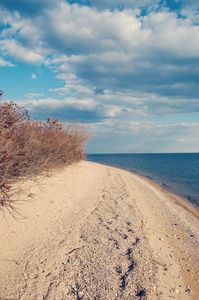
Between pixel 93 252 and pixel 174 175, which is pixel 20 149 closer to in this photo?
pixel 93 252

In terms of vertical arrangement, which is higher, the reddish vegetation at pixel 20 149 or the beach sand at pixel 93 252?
the reddish vegetation at pixel 20 149

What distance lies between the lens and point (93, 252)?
564 cm

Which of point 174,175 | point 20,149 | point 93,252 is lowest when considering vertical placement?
point 174,175

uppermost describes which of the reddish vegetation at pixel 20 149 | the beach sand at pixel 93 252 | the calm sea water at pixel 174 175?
the reddish vegetation at pixel 20 149

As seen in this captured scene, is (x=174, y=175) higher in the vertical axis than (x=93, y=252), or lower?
lower

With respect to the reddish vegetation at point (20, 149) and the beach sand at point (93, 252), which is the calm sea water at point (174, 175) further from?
the reddish vegetation at point (20, 149)

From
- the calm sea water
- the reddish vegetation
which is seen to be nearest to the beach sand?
the reddish vegetation

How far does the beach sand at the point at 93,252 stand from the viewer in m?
4.37

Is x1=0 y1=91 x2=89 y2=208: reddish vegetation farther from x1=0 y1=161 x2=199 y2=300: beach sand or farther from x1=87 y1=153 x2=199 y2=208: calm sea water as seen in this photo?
x1=87 y1=153 x2=199 y2=208: calm sea water

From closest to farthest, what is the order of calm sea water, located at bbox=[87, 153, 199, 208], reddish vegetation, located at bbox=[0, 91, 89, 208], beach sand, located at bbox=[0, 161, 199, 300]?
beach sand, located at bbox=[0, 161, 199, 300] < reddish vegetation, located at bbox=[0, 91, 89, 208] < calm sea water, located at bbox=[87, 153, 199, 208]

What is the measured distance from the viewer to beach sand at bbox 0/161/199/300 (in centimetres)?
437

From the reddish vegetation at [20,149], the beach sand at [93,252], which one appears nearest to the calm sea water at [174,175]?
the beach sand at [93,252]

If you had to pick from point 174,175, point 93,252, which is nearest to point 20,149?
point 93,252

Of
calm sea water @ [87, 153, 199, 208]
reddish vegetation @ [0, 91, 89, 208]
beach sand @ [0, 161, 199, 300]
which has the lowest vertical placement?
calm sea water @ [87, 153, 199, 208]
